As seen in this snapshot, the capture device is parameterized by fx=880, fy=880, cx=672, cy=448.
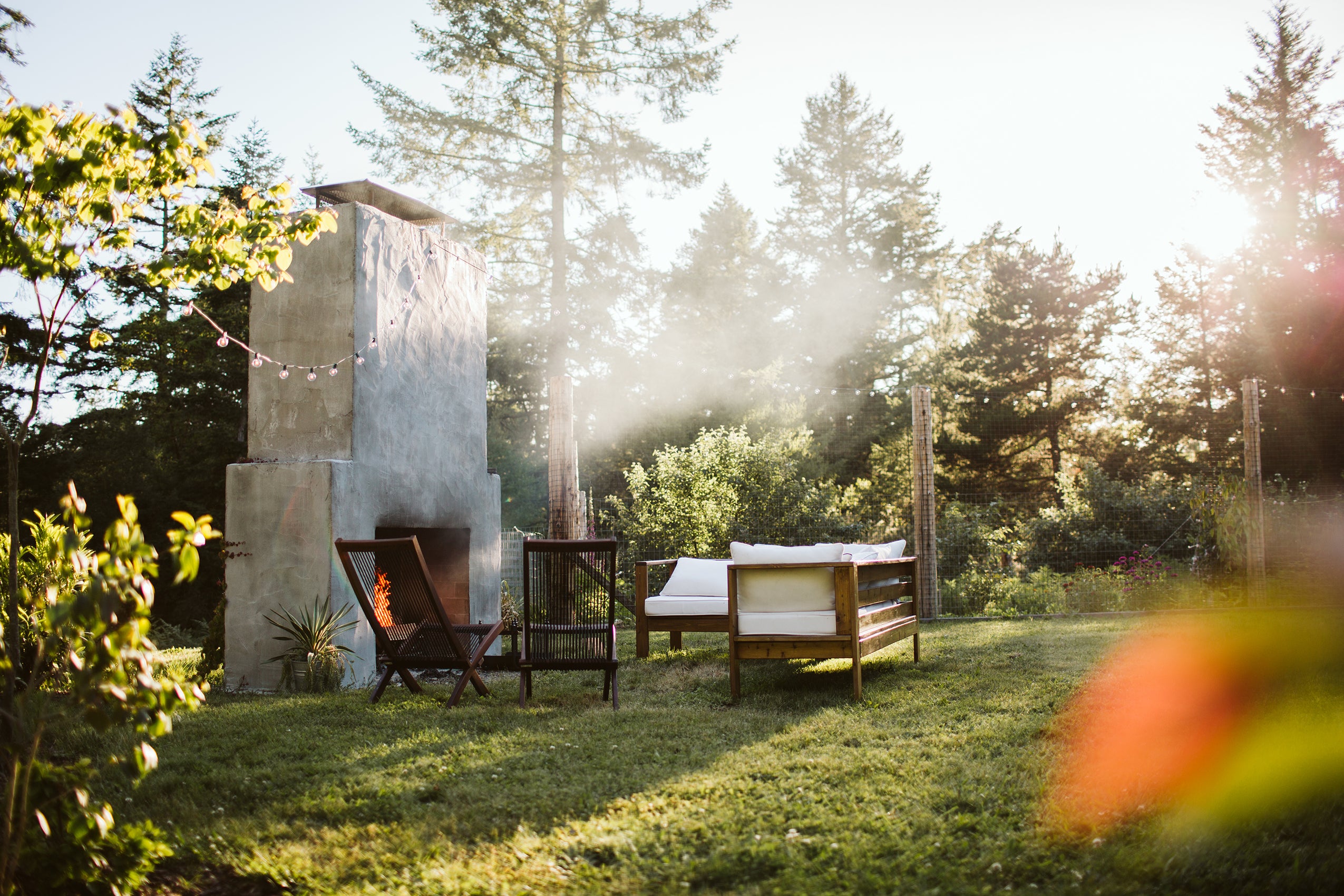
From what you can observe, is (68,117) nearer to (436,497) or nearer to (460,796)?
(460,796)

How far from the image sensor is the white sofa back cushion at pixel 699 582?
677 cm

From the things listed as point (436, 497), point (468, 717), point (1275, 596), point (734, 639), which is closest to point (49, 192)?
point (468, 717)

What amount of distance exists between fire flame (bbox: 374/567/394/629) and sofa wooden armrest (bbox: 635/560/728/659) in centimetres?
194

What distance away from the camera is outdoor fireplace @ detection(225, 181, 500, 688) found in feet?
18.8

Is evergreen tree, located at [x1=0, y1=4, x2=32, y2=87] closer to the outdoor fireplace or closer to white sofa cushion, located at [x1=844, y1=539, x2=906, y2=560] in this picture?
the outdoor fireplace

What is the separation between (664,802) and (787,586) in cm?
229

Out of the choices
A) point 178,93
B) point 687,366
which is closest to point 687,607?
point 687,366

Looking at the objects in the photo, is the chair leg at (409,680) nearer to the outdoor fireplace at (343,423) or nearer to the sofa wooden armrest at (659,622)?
the outdoor fireplace at (343,423)

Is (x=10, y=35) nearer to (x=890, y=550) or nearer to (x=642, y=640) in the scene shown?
(x=642, y=640)

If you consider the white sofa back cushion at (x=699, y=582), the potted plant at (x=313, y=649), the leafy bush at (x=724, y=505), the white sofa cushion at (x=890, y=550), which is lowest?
the potted plant at (x=313, y=649)

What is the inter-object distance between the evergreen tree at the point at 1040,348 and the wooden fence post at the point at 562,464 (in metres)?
10.8

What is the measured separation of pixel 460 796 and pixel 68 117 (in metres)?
2.46

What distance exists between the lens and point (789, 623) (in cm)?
513

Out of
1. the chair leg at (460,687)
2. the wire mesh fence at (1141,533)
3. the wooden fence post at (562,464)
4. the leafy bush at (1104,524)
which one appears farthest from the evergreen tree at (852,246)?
the chair leg at (460,687)
